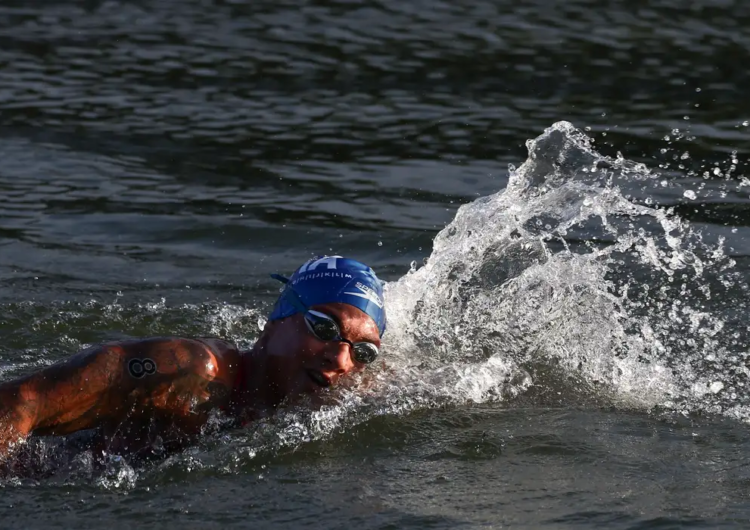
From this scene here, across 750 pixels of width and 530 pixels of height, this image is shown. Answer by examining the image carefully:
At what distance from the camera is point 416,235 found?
10.4m

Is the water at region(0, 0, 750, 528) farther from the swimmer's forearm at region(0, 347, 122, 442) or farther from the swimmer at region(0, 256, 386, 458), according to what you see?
the swimmer's forearm at region(0, 347, 122, 442)

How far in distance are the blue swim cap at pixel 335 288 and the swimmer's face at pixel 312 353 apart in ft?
0.17

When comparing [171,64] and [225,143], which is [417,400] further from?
[171,64]

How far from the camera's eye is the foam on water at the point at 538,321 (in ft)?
23.0

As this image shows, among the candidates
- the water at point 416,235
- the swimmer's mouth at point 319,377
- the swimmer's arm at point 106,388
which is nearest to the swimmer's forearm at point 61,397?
the swimmer's arm at point 106,388

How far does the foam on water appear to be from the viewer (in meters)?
→ 7.00

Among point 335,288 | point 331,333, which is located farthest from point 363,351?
point 335,288

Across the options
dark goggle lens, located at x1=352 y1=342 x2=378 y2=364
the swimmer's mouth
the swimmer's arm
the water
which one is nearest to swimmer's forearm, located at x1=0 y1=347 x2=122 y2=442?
the swimmer's arm

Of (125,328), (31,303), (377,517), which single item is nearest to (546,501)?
(377,517)

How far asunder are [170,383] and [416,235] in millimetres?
4671

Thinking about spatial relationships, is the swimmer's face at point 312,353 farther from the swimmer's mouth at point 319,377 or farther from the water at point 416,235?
the water at point 416,235

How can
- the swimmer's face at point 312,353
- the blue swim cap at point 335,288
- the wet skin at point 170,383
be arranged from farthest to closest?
the blue swim cap at point 335,288, the swimmer's face at point 312,353, the wet skin at point 170,383

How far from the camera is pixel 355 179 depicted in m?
11.9

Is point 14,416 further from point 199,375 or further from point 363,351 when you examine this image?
point 363,351
